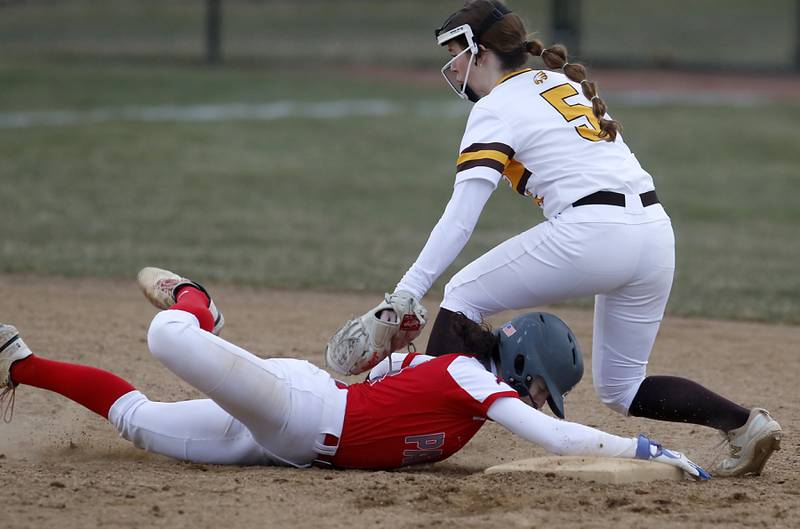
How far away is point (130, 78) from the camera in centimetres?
2091

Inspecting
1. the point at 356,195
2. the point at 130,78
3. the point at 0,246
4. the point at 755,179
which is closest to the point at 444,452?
the point at 0,246

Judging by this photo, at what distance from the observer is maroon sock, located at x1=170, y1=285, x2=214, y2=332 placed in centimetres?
418

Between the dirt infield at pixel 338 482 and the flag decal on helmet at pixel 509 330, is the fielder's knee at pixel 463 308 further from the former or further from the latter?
the dirt infield at pixel 338 482

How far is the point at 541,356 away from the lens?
13.6 ft

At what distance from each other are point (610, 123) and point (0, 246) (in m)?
7.05

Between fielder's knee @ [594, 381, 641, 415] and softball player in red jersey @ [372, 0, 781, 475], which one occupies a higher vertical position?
softball player in red jersey @ [372, 0, 781, 475]

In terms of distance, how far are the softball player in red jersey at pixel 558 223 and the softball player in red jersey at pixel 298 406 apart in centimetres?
28

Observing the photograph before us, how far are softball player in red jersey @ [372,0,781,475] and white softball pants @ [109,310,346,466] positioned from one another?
1.71 feet

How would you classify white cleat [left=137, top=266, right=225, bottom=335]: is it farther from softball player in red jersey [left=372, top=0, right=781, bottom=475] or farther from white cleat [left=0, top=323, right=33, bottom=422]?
softball player in red jersey [left=372, top=0, right=781, bottom=475]

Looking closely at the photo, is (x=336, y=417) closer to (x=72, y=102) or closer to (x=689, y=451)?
(x=689, y=451)

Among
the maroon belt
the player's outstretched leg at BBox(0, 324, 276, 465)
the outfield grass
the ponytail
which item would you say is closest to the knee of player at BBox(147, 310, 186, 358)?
the player's outstretched leg at BBox(0, 324, 276, 465)

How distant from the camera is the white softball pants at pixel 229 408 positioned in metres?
3.92

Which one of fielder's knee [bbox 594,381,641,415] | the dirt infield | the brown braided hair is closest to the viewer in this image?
the dirt infield

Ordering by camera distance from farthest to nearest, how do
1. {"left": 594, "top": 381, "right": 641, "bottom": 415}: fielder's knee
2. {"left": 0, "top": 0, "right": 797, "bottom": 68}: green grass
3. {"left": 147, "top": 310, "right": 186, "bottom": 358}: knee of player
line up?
{"left": 0, "top": 0, "right": 797, "bottom": 68}: green grass < {"left": 594, "top": 381, "right": 641, "bottom": 415}: fielder's knee < {"left": 147, "top": 310, "right": 186, "bottom": 358}: knee of player
